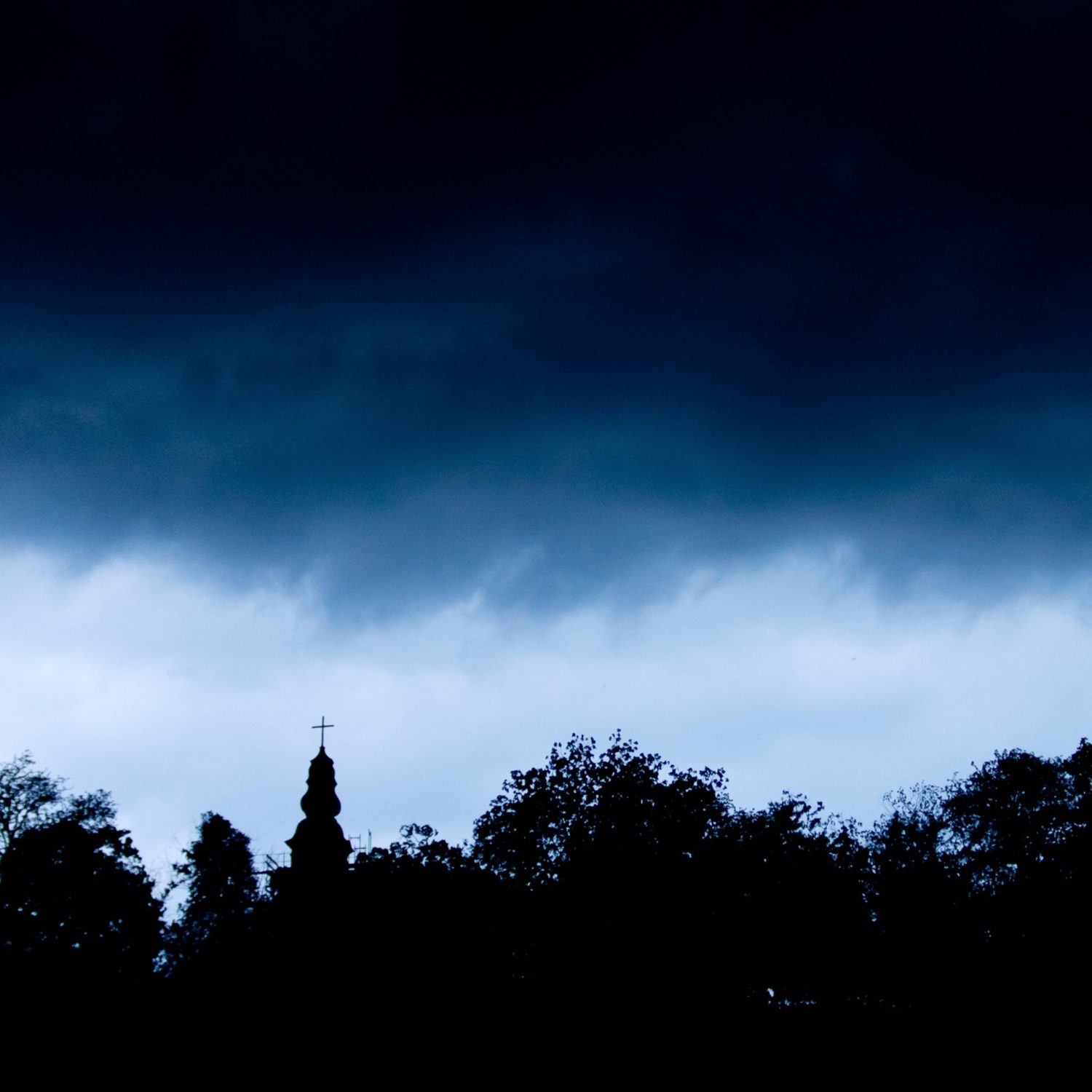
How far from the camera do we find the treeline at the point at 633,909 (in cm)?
3186

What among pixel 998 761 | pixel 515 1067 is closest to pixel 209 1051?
pixel 515 1067

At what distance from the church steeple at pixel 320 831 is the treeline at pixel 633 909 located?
0.93m

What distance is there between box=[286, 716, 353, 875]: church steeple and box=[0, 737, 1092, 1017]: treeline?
0.93 metres

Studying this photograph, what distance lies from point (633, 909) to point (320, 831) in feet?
47.1

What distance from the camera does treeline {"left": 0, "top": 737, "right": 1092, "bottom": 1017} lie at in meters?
31.9

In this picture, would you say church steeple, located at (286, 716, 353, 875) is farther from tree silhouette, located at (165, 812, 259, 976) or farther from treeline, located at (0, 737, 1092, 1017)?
tree silhouette, located at (165, 812, 259, 976)

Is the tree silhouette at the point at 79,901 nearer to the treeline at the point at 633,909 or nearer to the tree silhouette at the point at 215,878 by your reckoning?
the treeline at the point at 633,909

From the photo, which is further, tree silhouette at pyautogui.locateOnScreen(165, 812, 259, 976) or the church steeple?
tree silhouette at pyautogui.locateOnScreen(165, 812, 259, 976)

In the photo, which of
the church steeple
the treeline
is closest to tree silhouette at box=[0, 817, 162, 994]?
the treeline

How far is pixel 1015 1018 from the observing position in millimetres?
28125

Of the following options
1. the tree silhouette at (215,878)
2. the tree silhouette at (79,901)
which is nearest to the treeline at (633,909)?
the tree silhouette at (79,901)

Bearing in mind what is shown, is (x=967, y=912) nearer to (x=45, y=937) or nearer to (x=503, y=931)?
(x=503, y=931)

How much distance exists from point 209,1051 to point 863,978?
3278cm

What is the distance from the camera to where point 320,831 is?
37.2 meters
